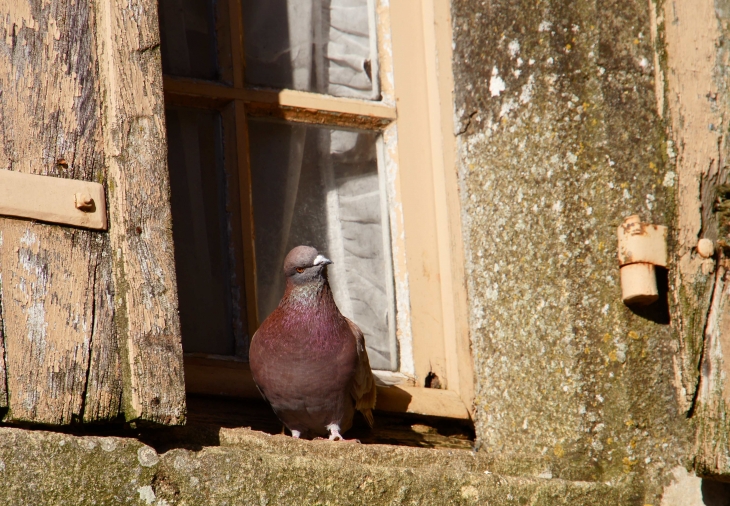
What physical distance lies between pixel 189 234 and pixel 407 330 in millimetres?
831

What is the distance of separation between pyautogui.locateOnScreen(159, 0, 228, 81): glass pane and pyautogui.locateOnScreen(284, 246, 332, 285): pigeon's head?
680 mm

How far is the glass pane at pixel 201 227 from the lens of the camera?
293cm

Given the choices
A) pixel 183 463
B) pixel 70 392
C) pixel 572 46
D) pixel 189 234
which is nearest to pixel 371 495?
pixel 183 463

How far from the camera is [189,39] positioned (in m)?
3.02

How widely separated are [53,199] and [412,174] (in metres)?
1.48

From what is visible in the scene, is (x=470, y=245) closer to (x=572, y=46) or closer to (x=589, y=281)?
(x=589, y=281)

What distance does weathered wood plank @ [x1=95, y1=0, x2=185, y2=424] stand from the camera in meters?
2.01

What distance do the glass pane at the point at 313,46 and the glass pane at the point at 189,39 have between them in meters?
0.15

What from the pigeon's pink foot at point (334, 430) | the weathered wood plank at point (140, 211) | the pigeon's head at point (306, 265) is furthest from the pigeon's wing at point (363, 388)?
the weathered wood plank at point (140, 211)

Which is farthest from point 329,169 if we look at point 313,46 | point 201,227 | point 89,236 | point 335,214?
point 89,236

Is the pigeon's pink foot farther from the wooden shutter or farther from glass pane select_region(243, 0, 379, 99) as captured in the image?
glass pane select_region(243, 0, 379, 99)

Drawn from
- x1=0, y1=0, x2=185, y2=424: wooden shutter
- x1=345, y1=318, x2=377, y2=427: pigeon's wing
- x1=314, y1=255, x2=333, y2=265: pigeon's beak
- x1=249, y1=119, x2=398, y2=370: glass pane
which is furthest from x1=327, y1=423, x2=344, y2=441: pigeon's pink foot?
x1=0, y1=0, x2=185, y2=424: wooden shutter

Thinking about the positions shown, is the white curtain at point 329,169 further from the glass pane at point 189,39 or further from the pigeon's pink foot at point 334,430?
the pigeon's pink foot at point 334,430

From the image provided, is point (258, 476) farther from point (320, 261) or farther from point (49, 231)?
point (320, 261)
